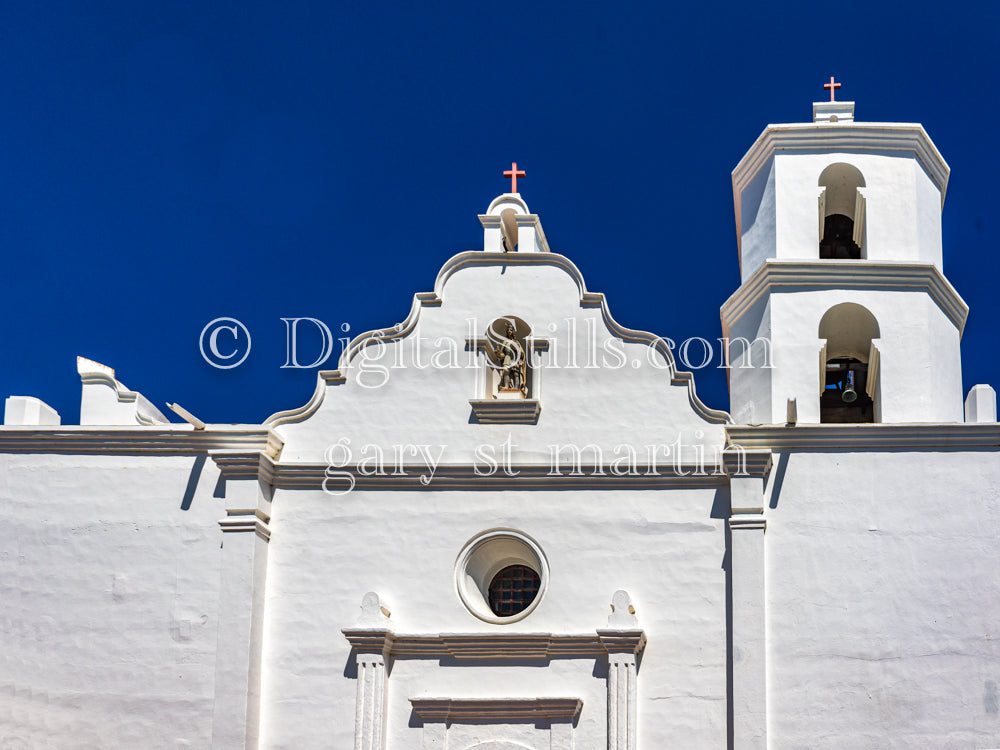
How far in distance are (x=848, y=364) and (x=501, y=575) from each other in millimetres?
5824

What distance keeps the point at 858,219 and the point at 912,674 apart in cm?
684

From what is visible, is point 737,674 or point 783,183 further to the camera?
point 783,183

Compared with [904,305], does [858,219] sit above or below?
above

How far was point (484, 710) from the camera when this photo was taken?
19219 millimetres

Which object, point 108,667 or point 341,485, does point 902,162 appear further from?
point 108,667

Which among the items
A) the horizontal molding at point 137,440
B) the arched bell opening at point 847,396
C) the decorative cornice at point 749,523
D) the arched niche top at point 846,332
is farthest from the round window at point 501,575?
the arched niche top at point 846,332

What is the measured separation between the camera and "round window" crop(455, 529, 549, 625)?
19.7m

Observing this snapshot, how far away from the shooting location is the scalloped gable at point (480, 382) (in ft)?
A: 66.6

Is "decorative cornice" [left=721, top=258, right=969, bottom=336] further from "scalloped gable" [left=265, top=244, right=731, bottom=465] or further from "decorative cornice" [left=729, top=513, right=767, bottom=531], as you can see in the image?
"decorative cornice" [left=729, top=513, right=767, bottom=531]

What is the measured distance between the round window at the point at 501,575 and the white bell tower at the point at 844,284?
365 centimetres

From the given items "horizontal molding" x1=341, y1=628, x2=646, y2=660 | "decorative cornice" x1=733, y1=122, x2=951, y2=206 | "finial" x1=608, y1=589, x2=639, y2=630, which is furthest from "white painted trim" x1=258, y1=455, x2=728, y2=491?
"decorative cornice" x1=733, y1=122, x2=951, y2=206

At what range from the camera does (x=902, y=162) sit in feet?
72.3

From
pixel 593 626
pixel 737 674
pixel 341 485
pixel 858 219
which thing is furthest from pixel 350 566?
pixel 858 219

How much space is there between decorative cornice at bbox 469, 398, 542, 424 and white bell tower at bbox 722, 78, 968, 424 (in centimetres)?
301
